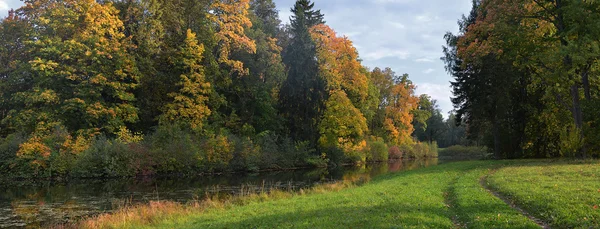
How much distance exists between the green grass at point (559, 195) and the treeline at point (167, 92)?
88.8ft

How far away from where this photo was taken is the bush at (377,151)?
2162 inches

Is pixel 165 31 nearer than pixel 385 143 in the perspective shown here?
Yes

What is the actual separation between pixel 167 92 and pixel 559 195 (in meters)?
36.4

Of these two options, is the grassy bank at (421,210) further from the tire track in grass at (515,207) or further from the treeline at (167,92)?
the treeline at (167,92)

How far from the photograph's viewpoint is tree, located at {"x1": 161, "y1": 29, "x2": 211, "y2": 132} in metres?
38.0

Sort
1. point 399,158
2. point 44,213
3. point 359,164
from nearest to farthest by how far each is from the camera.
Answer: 1. point 44,213
2. point 359,164
3. point 399,158

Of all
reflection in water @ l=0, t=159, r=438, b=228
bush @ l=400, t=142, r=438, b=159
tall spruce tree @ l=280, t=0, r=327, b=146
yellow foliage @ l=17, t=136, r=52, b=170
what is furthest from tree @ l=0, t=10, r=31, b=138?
bush @ l=400, t=142, r=438, b=159

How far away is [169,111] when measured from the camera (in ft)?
124

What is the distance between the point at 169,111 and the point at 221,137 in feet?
17.9

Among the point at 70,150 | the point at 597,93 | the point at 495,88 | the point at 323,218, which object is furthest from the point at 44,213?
the point at 597,93

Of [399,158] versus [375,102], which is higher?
[375,102]

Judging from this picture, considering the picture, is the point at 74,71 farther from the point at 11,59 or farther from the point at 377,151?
the point at 377,151

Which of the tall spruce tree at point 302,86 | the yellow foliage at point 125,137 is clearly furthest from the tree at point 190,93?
the tall spruce tree at point 302,86

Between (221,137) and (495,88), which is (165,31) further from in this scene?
(495,88)
